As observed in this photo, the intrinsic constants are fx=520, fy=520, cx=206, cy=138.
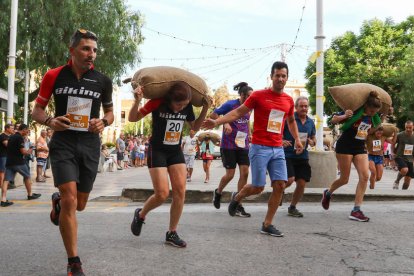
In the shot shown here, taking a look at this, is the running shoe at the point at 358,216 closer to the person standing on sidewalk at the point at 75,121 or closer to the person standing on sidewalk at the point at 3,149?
the person standing on sidewalk at the point at 75,121

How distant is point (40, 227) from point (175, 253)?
241 centimetres

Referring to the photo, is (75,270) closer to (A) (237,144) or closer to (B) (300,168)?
(A) (237,144)

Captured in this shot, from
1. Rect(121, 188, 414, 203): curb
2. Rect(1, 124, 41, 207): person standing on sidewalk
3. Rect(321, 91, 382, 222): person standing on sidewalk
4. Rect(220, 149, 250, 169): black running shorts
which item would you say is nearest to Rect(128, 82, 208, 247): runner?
Rect(220, 149, 250, 169): black running shorts

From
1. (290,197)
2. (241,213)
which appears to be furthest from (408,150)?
(241,213)

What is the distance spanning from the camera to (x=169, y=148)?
5316 mm

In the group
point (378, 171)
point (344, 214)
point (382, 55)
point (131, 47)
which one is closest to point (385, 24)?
point (382, 55)

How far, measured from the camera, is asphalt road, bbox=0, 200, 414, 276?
4.38m

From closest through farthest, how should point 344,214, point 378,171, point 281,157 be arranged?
point 281,157
point 344,214
point 378,171

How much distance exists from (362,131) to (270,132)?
1770 mm

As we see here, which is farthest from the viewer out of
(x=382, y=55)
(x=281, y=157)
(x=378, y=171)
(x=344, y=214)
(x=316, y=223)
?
(x=382, y=55)

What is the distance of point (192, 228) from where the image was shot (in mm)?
6426

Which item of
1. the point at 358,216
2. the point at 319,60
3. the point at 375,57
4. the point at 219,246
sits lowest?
the point at 219,246

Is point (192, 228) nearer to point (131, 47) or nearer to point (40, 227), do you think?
point (40, 227)

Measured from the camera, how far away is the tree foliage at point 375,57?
44919 millimetres
